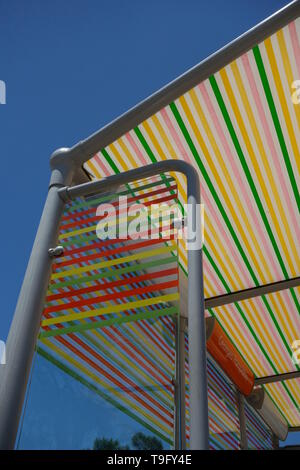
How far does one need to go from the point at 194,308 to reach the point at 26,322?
3.61 ft

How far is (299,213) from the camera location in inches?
210

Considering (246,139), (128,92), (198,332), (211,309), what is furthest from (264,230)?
(198,332)

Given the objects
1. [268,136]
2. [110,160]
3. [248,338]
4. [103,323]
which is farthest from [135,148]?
[248,338]

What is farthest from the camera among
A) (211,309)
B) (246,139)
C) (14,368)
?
(211,309)

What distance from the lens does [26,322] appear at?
9.03 ft

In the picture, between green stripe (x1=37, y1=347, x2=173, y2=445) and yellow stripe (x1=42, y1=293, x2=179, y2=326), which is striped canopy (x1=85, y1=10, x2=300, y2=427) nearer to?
yellow stripe (x1=42, y1=293, x2=179, y2=326)

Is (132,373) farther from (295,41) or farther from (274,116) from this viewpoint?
(295,41)

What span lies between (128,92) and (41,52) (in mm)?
1242

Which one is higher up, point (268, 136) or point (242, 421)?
point (268, 136)

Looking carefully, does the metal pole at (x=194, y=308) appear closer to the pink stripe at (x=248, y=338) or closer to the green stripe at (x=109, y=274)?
the green stripe at (x=109, y=274)

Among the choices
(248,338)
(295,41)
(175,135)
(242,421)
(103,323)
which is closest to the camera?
(103,323)

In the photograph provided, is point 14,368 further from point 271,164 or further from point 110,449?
point 271,164

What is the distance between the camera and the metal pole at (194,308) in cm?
194

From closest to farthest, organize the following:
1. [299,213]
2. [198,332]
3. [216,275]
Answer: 1. [198,332]
2. [299,213]
3. [216,275]
